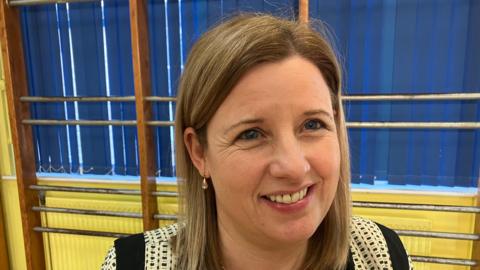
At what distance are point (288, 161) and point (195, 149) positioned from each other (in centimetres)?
29

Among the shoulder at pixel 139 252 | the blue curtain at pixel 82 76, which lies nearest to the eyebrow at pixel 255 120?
the shoulder at pixel 139 252

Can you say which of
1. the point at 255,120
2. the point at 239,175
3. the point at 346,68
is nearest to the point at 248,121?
the point at 255,120

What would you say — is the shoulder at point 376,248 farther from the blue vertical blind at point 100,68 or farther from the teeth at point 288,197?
the blue vertical blind at point 100,68

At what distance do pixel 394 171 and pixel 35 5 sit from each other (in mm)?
2777

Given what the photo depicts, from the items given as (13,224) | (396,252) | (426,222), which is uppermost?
(396,252)

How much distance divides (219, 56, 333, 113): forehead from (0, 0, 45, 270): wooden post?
8.15ft

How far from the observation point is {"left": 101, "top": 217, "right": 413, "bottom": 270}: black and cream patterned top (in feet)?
3.37

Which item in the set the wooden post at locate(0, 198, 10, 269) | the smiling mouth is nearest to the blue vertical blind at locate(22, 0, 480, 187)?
the wooden post at locate(0, 198, 10, 269)

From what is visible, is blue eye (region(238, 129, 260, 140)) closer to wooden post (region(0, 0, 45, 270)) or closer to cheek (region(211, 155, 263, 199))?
cheek (region(211, 155, 263, 199))

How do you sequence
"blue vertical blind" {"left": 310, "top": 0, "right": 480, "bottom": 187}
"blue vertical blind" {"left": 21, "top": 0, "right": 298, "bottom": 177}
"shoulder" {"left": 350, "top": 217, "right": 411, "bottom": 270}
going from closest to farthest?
"shoulder" {"left": 350, "top": 217, "right": 411, "bottom": 270}, "blue vertical blind" {"left": 310, "top": 0, "right": 480, "bottom": 187}, "blue vertical blind" {"left": 21, "top": 0, "right": 298, "bottom": 177}

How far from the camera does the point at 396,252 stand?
1.11 metres

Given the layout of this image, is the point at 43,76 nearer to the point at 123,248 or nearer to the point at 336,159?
the point at 123,248

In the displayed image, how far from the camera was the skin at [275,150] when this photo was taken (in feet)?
2.65

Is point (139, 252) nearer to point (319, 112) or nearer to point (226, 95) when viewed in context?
point (226, 95)
